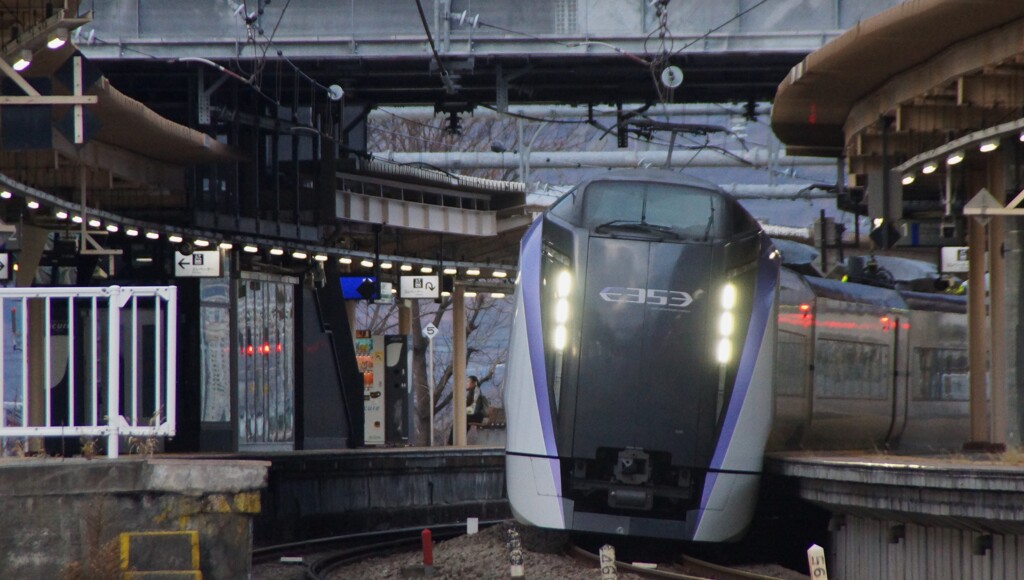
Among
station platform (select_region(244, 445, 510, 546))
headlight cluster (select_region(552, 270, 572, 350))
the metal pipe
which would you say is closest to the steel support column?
the metal pipe

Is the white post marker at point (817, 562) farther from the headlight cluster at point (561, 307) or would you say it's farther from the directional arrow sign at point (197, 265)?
the directional arrow sign at point (197, 265)

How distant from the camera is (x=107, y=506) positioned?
934 centimetres

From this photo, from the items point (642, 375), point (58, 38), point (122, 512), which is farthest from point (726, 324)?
point (122, 512)

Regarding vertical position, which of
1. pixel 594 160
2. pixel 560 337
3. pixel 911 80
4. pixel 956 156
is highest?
pixel 594 160

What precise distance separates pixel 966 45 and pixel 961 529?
18.2 feet

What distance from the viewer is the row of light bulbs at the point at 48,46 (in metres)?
13.7

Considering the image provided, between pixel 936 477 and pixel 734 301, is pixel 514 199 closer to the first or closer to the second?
pixel 734 301

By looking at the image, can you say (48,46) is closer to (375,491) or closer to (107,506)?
(107,506)

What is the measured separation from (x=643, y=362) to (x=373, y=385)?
1954 cm

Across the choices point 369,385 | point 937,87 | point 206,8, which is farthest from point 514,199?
point 937,87

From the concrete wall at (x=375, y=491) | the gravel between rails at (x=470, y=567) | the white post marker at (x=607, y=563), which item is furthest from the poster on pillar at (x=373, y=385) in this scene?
the white post marker at (x=607, y=563)

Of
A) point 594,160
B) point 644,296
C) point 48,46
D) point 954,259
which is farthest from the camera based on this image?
point 594,160

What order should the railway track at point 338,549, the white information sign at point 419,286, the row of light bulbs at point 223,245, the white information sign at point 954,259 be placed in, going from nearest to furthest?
the railway track at point 338,549 < the row of light bulbs at point 223,245 < the white information sign at point 954,259 < the white information sign at point 419,286

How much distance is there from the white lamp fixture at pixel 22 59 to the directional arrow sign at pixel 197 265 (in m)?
10.5
